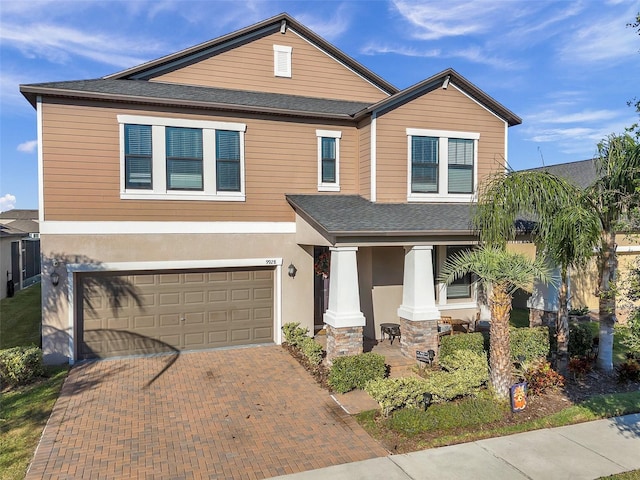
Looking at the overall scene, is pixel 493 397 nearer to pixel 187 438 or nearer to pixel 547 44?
pixel 187 438

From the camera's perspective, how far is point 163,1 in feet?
42.7

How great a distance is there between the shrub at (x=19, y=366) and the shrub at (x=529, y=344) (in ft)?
36.4

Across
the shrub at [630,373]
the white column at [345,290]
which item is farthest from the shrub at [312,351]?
the shrub at [630,373]

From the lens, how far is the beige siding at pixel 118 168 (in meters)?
10.9

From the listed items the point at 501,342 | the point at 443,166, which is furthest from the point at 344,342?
the point at 443,166

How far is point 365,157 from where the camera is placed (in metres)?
13.2

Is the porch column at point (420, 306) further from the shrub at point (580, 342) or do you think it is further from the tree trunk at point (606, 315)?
the tree trunk at point (606, 315)

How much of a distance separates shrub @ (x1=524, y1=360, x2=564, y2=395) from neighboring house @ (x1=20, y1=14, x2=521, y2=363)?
2.46 metres

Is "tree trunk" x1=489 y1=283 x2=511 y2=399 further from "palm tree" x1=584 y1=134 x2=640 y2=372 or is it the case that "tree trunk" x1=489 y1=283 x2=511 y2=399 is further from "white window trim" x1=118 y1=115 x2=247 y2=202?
"white window trim" x1=118 y1=115 x2=247 y2=202

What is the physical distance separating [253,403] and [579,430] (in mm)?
5876

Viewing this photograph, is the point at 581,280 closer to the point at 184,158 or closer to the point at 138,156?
the point at 184,158

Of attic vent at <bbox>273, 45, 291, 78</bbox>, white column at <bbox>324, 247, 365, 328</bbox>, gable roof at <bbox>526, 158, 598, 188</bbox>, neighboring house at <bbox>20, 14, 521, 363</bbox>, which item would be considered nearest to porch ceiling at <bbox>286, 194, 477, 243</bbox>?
neighboring house at <bbox>20, 14, 521, 363</bbox>

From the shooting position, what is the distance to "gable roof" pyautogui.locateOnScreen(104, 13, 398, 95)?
45.8 feet

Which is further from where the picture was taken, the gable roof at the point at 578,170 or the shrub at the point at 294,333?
the gable roof at the point at 578,170
